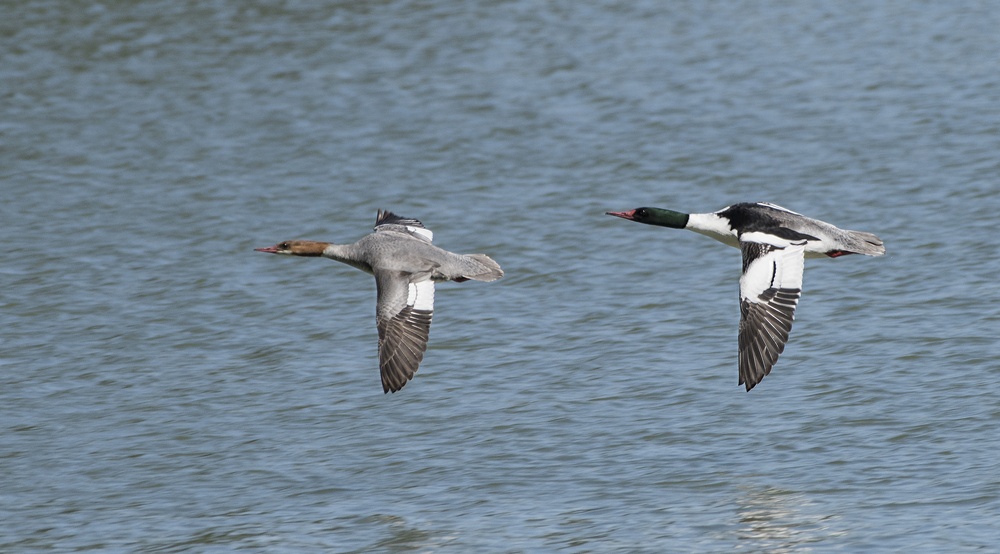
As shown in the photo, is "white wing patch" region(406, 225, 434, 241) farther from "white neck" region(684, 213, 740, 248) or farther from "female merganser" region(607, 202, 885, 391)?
"white neck" region(684, 213, 740, 248)

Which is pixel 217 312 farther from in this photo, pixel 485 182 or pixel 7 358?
pixel 485 182

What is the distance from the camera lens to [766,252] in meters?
14.2

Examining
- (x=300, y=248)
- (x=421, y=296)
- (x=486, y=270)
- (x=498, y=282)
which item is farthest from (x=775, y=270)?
(x=498, y=282)

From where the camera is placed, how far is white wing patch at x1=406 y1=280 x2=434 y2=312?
45.2ft

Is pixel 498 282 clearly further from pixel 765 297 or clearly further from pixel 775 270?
pixel 765 297

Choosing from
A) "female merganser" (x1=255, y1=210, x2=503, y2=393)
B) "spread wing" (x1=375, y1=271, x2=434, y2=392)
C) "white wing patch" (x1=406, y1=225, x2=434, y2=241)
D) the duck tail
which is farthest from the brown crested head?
the duck tail

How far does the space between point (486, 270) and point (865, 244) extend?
3.33 meters

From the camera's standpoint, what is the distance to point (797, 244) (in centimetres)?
1441

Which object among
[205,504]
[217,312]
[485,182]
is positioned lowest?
[205,504]

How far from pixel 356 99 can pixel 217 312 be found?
9.28 m

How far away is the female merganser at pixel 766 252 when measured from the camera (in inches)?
527

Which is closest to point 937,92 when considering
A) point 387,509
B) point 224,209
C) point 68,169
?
point 224,209

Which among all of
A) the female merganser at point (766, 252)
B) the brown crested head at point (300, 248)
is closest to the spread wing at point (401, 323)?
the brown crested head at point (300, 248)

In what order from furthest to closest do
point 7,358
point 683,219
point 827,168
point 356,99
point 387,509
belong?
1. point 356,99
2. point 827,168
3. point 7,358
4. point 683,219
5. point 387,509
